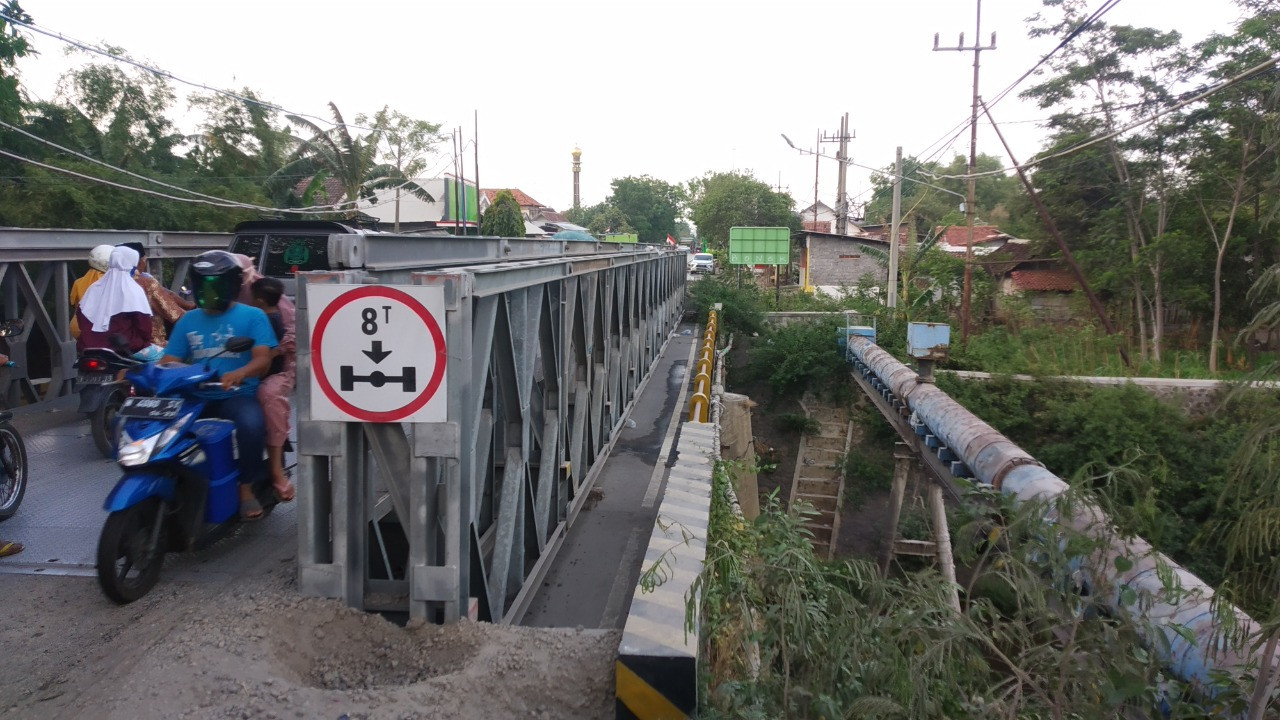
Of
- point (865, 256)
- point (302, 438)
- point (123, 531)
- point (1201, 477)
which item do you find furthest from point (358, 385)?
point (865, 256)

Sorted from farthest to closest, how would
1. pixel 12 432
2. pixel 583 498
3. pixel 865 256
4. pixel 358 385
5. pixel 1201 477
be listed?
1. pixel 865 256
2. pixel 1201 477
3. pixel 583 498
4. pixel 12 432
5. pixel 358 385

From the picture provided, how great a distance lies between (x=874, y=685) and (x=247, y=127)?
3043cm

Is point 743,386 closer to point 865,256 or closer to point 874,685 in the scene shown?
point 865,256

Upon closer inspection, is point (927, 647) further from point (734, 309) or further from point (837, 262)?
point (837, 262)

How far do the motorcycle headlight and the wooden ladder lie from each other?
1622cm

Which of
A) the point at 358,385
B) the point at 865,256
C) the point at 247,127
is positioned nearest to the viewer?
the point at 358,385

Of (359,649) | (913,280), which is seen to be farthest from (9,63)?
(913,280)

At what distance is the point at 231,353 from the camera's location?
4.52 metres

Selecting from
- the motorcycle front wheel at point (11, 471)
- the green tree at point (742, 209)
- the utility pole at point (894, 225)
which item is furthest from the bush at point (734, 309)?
the green tree at point (742, 209)

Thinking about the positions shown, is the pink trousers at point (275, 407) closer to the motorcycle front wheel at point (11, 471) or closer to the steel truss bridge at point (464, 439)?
the steel truss bridge at point (464, 439)

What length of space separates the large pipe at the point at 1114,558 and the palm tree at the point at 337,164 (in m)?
17.4

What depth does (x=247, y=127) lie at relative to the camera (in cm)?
2822

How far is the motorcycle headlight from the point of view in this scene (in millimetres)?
3807

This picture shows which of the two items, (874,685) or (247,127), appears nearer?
(874,685)
